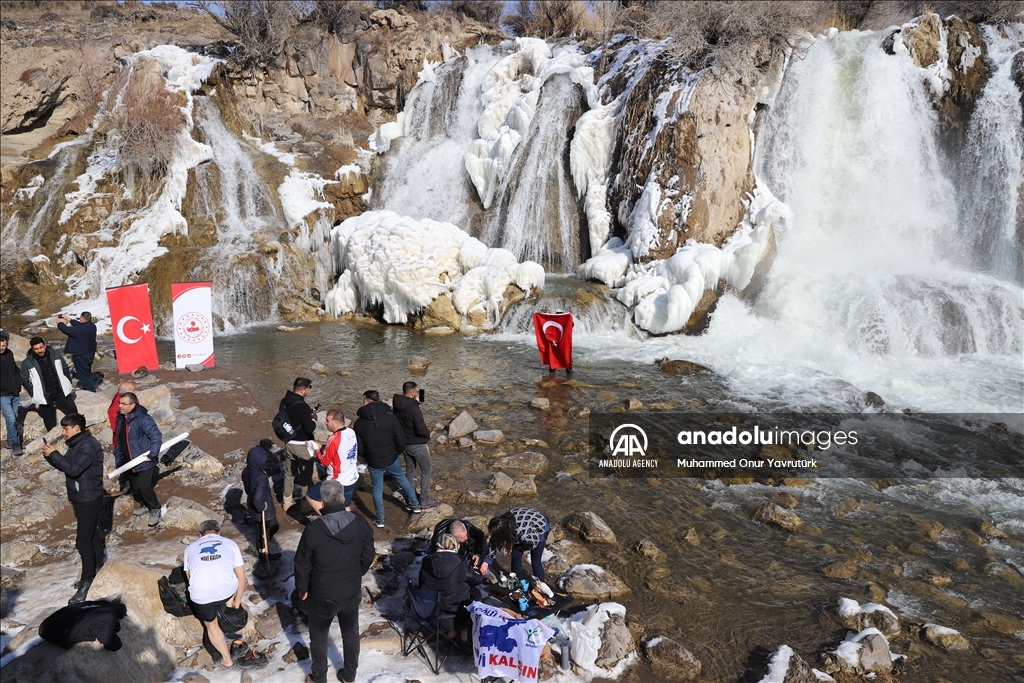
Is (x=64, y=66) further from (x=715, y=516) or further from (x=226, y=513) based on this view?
(x=715, y=516)

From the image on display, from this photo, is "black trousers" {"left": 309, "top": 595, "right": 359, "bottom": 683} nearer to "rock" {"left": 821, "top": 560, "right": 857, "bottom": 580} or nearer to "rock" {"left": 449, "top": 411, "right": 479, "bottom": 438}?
"rock" {"left": 821, "top": 560, "right": 857, "bottom": 580}

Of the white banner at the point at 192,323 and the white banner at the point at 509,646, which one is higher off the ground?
the white banner at the point at 192,323

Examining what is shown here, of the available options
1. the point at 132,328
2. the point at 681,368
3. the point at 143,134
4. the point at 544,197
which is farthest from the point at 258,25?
the point at 681,368

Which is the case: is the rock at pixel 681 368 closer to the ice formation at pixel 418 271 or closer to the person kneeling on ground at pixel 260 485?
the ice formation at pixel 418 271

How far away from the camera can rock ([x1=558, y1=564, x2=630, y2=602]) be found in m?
6.27

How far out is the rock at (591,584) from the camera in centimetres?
627

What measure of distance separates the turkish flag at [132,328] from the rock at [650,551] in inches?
385

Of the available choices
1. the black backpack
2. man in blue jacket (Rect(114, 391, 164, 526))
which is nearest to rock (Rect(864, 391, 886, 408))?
the black backpack

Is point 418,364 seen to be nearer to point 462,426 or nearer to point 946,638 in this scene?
point 462,426

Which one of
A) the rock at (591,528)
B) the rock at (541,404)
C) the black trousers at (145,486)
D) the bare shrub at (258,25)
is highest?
the bare shrub at (258,25)

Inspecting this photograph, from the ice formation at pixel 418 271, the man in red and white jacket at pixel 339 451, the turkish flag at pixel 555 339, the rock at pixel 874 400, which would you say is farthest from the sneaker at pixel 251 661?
the ice formation at pixel 418 271

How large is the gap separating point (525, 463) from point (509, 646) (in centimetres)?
459

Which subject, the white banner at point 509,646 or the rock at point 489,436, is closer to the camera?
the white banner at point 509,646

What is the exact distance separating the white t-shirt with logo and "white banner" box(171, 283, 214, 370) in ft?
27.4
